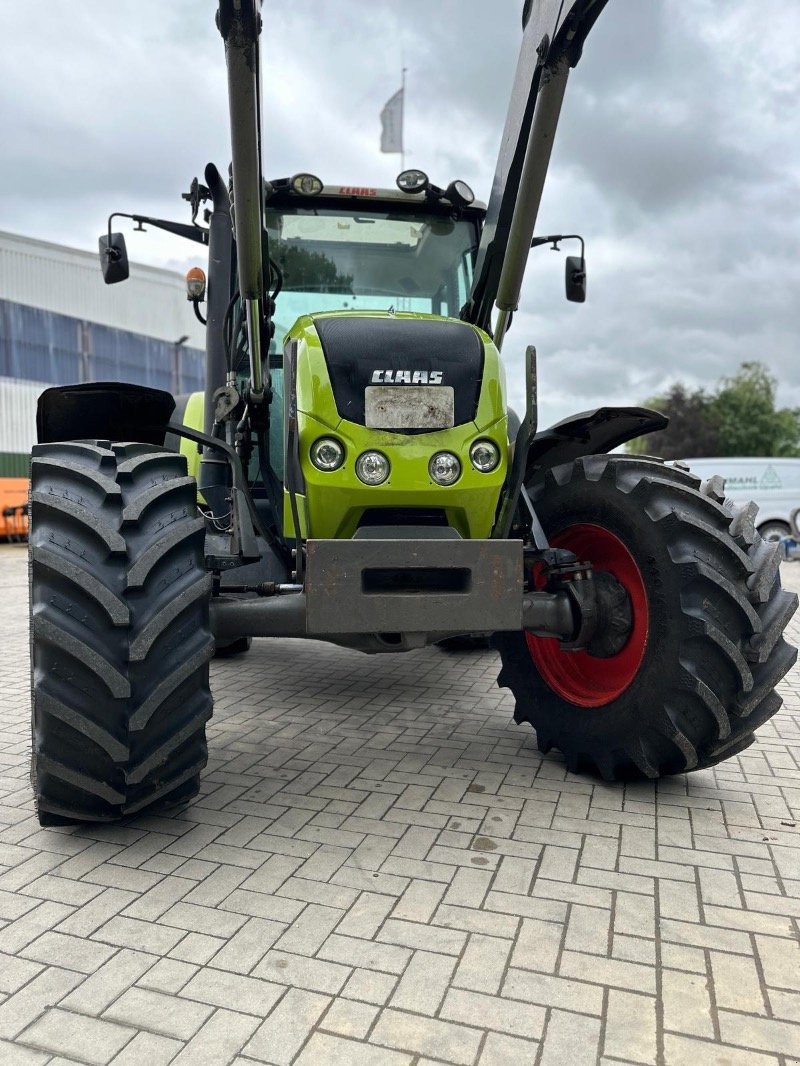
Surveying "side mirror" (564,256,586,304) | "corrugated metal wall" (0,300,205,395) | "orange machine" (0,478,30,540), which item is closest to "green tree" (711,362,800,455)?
"corrugated metal wall" (0,300,205,395)

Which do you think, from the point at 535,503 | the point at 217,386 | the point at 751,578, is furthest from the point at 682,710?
the point at 217,386

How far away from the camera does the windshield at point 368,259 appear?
15.4 ft

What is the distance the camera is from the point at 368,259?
4801 mm

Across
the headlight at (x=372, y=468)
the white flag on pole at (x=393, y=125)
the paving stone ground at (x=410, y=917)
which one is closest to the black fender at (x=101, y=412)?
the headlight at (x=372, y=468)

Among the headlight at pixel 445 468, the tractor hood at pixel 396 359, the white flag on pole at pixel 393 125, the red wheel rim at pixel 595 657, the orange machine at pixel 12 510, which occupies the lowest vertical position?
the orange machine at pixel 12 510

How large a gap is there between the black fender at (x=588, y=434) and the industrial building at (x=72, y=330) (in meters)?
21.9

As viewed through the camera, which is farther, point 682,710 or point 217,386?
point 217,386

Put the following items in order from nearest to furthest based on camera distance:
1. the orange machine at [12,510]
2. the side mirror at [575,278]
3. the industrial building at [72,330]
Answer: the side mirror at [575,278] < the orange machine at [12,510] < the industrial building at [72,330]

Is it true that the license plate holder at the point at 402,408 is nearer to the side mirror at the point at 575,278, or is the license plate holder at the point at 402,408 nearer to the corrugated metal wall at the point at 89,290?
the side mirror at the point at 575,278

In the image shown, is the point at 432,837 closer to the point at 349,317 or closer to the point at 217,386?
the point at 349,317

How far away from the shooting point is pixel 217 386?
4684mm

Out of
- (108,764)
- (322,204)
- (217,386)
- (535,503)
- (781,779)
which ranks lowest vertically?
(781,779)

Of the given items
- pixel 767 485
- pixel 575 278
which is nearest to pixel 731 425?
pixel 767 485

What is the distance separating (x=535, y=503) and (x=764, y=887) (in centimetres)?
188
